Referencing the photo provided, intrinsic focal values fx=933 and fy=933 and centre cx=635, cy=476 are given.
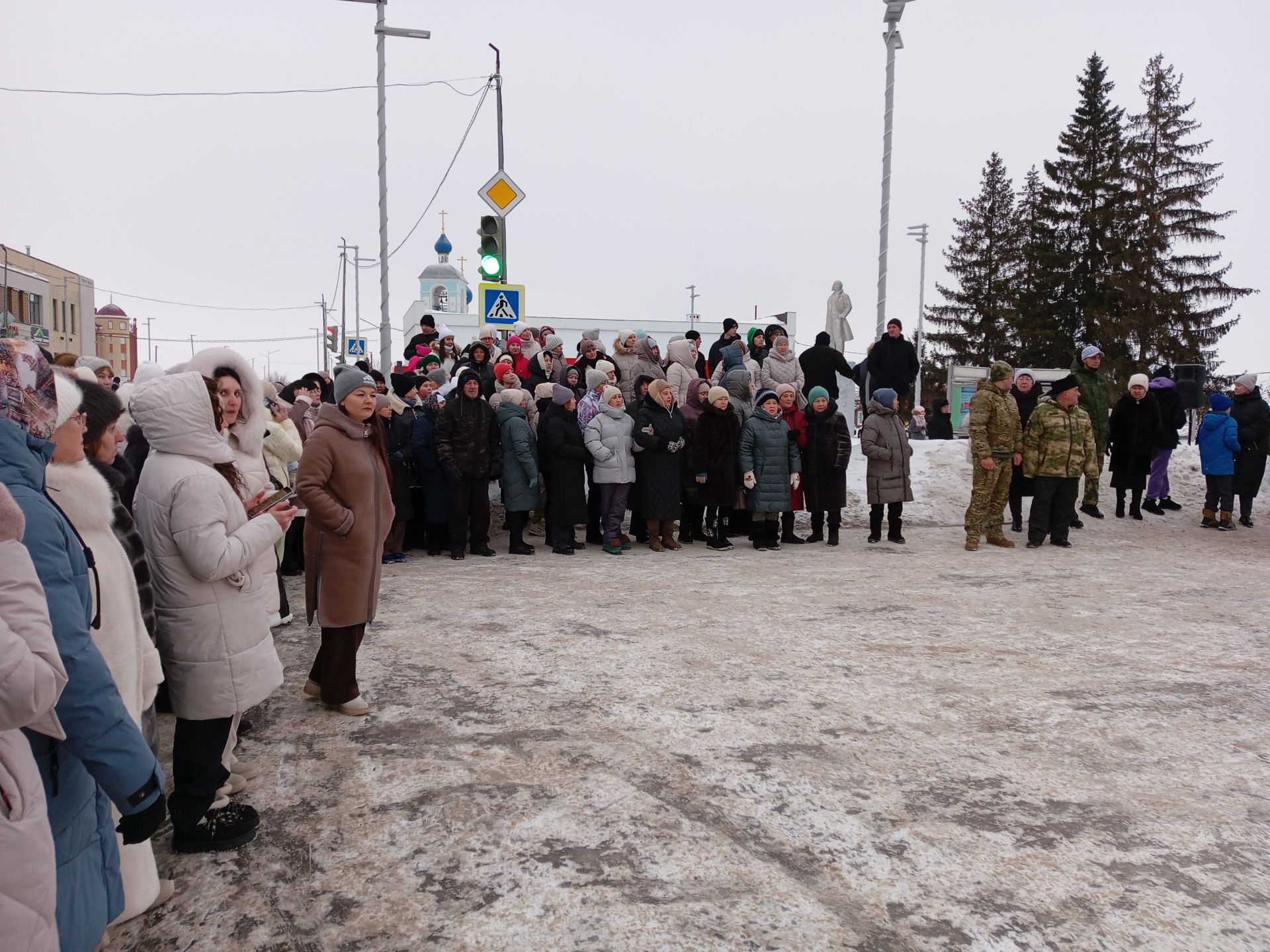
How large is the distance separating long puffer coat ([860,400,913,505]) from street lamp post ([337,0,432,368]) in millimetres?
9310

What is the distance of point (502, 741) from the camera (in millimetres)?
4320

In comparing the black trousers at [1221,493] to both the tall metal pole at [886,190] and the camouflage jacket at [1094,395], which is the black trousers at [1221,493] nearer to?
the camouflage jacket at [1094,395]

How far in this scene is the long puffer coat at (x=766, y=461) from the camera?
10.2 metres

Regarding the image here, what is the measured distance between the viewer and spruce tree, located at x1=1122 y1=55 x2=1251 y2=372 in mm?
33250

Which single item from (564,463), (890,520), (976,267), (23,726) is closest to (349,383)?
(23,726)

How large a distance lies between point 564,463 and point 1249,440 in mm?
9124

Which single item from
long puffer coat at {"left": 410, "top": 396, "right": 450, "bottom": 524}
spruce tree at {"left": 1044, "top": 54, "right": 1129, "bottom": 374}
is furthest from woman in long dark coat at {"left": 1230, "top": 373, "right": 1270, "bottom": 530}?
spruce tree at {"left": 1044, "top": 54, "right": 1129, "bottom": 374}

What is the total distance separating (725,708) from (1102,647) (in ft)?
9.46

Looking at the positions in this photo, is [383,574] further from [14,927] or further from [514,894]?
[14,927]

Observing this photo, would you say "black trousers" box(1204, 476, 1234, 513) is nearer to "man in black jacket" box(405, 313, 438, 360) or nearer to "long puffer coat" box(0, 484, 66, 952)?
"man in black jacket" box(405, 313, 438, 360)

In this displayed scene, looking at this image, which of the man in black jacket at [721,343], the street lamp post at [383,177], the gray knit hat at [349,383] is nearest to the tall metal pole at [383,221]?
the street lamp post at [383,177]

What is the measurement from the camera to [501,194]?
12641 mm

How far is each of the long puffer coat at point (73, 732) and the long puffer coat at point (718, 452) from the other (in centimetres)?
837

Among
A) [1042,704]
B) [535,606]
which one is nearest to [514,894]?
[1042,704]
